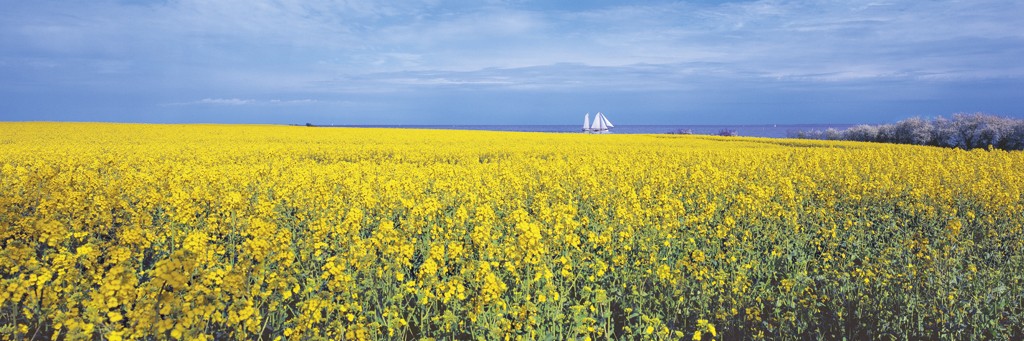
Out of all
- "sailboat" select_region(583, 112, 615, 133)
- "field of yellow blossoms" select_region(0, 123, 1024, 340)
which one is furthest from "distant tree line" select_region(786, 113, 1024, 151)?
"sailboat" select_region(583, 112, 615, 133)

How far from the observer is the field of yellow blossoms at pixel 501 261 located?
430cm

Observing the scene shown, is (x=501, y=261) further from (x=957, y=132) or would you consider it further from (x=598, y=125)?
(x=598, y=125)

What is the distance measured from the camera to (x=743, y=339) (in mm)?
5324

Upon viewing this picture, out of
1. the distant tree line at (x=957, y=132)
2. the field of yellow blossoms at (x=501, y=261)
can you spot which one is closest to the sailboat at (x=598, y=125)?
the distant tree line at (x=957, y=132)

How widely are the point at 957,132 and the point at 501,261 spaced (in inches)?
2008

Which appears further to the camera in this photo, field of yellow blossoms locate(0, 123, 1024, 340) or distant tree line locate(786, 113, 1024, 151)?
distant tree line locate(786, 113, 1024, 151)

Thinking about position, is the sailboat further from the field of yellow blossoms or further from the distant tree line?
the field of yellow blossoms

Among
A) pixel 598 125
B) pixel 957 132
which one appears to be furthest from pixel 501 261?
pixel 598 125

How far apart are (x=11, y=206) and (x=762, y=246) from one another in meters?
10.4

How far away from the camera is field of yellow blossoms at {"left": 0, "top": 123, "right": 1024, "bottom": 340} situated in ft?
14.1

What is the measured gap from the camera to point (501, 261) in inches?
244

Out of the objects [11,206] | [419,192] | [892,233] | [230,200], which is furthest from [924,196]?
[11,206]

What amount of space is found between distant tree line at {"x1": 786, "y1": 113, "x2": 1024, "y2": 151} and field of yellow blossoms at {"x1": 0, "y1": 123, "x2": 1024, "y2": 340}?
119ft

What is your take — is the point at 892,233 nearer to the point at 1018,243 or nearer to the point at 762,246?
the point at 1018,243
